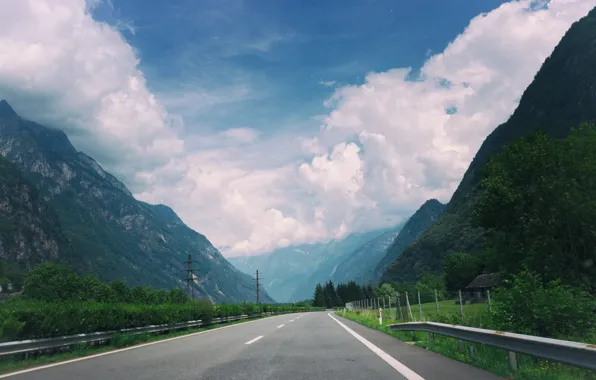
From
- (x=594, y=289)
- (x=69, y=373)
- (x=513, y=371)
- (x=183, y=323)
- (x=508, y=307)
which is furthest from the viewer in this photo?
(x=594, y=289)

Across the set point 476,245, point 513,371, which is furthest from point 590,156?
point 476,245

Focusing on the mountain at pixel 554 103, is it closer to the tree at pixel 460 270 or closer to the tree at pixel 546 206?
the tree at pixel 460 270

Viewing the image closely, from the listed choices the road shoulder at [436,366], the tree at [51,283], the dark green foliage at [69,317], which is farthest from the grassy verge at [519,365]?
the tree at [51,283]

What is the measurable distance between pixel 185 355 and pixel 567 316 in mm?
8145

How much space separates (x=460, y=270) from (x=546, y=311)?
11340 cm

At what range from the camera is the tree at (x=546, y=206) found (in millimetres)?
32875

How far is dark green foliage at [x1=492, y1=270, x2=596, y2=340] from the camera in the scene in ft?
28.5

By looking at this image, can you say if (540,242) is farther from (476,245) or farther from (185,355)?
(476,245)

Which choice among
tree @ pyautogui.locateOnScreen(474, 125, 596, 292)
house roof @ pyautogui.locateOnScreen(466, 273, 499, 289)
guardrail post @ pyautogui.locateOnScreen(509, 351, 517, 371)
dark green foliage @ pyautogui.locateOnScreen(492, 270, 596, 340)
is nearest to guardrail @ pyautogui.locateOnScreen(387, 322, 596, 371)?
guardrail post @ pyautogui.locateOnScreen(509, 351, 517, 371)

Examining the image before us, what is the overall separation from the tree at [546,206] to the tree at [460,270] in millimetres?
80481

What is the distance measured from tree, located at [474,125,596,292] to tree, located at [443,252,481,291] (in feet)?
264

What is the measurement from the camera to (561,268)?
3291cm

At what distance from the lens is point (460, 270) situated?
4518 inches

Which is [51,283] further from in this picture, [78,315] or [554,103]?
[554,103]
